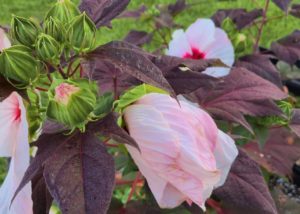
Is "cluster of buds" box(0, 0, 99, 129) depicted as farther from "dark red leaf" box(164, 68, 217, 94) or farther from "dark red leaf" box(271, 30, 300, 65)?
"dark red leaf" box(271, 30, 300, 65)

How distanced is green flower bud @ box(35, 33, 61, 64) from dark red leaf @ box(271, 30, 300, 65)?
2.93 feet

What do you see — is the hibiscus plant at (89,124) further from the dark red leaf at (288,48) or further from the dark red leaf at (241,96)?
the dark red leaf at (288,48)

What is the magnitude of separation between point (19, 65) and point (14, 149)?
0.27ft

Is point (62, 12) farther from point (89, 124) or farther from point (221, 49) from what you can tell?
point (221, 49)

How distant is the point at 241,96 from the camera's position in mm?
828

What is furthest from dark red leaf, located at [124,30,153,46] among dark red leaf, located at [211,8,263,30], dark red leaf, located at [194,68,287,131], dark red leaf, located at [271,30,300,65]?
dark red leaf, located at [194,68,287,131]

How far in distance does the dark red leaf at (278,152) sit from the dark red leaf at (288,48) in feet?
0.99

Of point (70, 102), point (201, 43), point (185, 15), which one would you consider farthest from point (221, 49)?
point (185, 15)

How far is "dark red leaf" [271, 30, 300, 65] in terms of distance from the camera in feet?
4.46

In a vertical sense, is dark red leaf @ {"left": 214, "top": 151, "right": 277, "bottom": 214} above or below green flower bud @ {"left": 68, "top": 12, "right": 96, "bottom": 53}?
below

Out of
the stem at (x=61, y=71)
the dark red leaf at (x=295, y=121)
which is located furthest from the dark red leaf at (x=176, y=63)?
the dark red leaf at (x=295, y=121)

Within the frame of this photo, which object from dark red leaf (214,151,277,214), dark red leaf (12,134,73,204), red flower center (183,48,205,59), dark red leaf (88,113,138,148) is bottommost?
dark red leaf (214,151,277,214)

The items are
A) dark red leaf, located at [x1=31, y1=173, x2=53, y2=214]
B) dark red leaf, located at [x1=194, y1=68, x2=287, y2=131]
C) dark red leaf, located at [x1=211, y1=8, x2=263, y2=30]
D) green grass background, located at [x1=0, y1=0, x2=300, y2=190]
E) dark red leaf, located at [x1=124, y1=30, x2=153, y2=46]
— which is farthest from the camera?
green grass background, located at [x1=0, y1=0, x2=300, y2=190]

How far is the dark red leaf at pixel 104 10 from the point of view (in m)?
0.67
